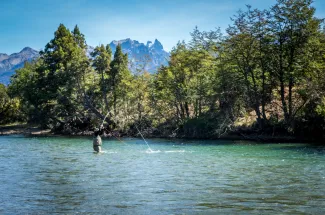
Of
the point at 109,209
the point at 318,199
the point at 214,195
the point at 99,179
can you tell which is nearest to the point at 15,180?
the point at 99,179

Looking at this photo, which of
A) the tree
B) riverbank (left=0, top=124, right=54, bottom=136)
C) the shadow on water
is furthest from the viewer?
riverbank (left=0, top=124, right=54, bottom=136)

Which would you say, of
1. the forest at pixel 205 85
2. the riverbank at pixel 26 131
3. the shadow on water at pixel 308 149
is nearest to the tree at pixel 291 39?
the forest at pixel 205 85

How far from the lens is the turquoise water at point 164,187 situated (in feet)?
35.8

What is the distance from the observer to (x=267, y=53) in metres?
42.9

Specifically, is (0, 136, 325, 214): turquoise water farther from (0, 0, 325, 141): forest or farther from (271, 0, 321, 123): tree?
(271, 0, 321, 123): tree

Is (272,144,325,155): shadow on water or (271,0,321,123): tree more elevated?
(271,0,321,123): tree

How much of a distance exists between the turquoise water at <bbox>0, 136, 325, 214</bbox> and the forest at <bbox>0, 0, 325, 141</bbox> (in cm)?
1219

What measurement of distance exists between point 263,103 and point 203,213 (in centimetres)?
3625

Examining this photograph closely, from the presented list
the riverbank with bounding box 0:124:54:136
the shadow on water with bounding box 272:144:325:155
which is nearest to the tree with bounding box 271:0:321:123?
the shadow on water with bounding box 272:144:325:155

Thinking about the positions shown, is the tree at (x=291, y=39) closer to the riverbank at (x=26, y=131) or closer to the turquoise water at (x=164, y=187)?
the turquoise water at (x=164, y=187)

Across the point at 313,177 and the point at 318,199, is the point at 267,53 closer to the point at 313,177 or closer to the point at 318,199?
the point at 313,177

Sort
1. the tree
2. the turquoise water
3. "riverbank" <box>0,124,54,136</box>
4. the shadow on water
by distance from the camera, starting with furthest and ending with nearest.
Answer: "riverbank" <box>0,124,54,136</box>
the tree
the shadow on water
the turquoise water

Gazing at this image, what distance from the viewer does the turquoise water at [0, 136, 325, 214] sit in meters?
10.9

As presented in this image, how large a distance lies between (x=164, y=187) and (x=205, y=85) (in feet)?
118
